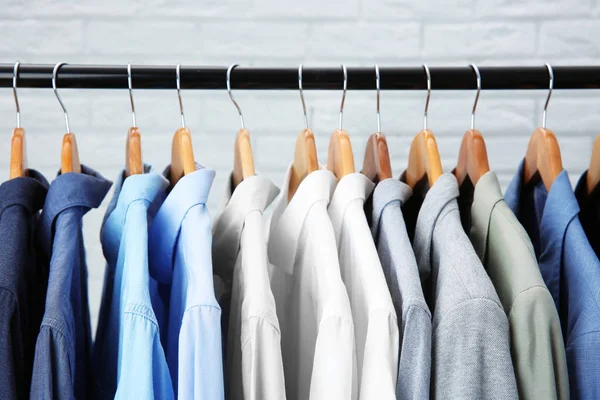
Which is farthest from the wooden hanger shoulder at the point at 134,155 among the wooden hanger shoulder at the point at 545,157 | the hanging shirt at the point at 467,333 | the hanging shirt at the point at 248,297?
the wooden hanger shoulder at the point at 545,157

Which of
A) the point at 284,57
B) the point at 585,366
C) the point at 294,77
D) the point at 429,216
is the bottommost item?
the point at 585,366

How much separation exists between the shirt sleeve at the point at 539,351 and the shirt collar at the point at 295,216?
0.22 meters

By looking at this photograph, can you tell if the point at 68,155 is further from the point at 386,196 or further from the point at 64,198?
the point at 386,196

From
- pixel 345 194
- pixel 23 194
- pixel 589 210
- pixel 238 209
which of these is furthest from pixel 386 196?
pixel 23 194

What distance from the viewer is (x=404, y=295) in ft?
1.95

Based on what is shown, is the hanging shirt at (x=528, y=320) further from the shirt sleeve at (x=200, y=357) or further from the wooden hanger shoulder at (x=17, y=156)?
the wooden hanger shoulder at (x=17, y=156)

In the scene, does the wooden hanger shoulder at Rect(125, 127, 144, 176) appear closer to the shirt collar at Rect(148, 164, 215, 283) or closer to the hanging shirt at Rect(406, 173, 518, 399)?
the shirt collar at Rect(148, 164, 215, 283)

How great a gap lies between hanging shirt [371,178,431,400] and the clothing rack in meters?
0.12

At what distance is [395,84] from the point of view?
2.39 ft

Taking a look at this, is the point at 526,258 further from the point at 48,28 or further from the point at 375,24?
the point at 48,28

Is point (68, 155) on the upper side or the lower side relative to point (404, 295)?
upper

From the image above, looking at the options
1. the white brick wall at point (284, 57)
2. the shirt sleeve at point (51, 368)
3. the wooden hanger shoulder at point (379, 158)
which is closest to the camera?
the shirt sleeve at point (51, 368)

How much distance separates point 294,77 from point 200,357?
0.31 meters

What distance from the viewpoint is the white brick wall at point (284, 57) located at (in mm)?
1309
